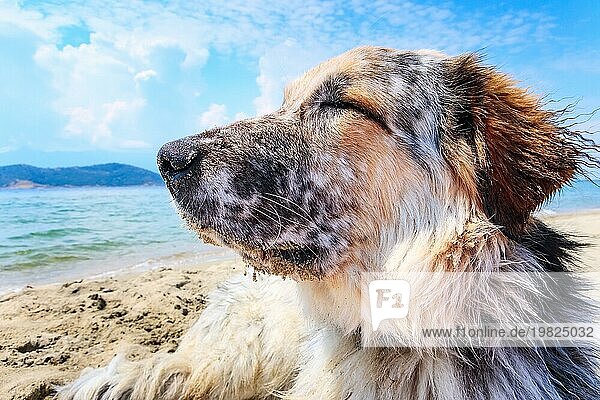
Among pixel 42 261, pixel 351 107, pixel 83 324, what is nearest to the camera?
pixel 351 107

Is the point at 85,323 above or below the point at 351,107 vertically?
below

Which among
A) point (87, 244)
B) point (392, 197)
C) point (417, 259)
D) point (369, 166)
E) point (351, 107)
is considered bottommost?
point (87, 244)

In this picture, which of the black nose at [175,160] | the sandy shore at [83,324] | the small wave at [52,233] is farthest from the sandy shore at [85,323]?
the small wave at [52,233]

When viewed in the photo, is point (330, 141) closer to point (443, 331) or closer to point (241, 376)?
point (443, 331)

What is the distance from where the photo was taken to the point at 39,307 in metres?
6.07

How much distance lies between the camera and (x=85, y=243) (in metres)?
11.5

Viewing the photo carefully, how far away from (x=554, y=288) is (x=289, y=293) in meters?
1.89

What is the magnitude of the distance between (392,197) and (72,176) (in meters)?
31.2

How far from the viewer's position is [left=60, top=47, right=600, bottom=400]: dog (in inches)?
101

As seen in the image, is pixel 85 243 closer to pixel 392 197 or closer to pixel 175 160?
pixel 175 160

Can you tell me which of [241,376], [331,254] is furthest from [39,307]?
[331,254]

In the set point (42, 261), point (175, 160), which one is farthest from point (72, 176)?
point (175, 160)

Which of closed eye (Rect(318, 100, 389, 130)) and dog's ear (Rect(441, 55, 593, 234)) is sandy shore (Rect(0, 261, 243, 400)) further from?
dog's ear (Rect(441, 55, 593, 234))

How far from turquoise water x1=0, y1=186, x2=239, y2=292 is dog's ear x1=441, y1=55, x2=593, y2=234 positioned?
443 cm
